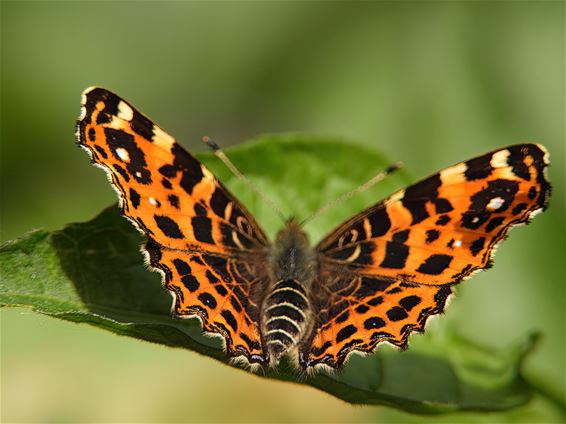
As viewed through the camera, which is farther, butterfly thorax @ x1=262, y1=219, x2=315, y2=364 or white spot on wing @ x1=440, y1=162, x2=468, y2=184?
white spot on wing @ x1=440, y1=162, x2=468, y2=184

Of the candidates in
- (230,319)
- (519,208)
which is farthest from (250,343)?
(519,208)

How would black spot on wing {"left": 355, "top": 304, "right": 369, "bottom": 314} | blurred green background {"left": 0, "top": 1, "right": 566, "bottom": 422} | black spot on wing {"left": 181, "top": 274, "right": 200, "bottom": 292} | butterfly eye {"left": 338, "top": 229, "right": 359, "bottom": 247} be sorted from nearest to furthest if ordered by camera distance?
black spot on wing {"left": 181, "top": 274, "right": 200, "bottom": 292}, black spot on wing {"left": 355, "top": 304, "right": 369, "bottom": 314}, butterfly eye {"left": 338, "top": 229, "right": 359, "bottom": 247}, blurred green background {"left": 0, "top": 1, "right": 566, "bottom": 422}

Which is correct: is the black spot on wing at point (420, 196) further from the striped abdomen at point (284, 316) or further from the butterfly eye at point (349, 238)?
the striped abdomen at point (284, 316)

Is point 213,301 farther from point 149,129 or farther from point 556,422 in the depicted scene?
point 556,422

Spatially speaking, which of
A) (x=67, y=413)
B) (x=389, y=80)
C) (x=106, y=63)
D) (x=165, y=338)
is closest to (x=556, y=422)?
(x=165, y=338)

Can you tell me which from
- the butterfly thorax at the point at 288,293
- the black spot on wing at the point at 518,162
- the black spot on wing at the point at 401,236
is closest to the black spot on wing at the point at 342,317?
the butterfly thorax at the point at 288,293

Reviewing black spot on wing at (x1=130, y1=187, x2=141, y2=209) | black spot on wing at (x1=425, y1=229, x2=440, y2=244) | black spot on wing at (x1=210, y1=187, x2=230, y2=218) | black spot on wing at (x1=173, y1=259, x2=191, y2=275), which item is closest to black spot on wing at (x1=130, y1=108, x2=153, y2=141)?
black spot on wing at (x1=130, y1=187, x2=141, y2=209)

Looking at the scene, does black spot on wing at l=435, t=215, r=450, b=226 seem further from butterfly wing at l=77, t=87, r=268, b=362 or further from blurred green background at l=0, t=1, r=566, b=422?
blurred green background at l=0, t=1, r=566, b=422
